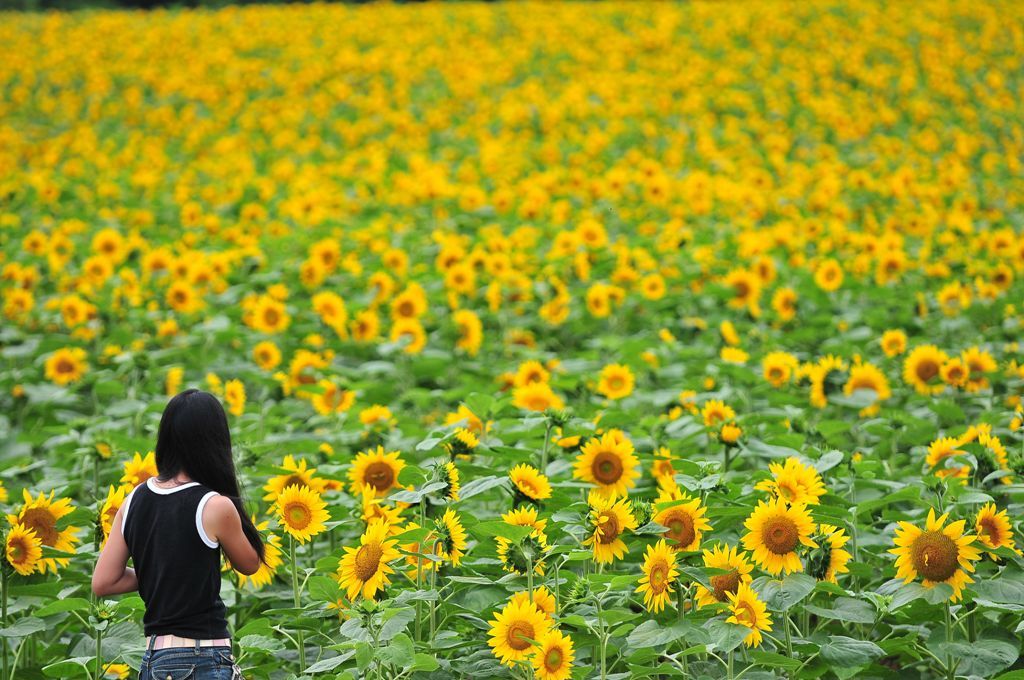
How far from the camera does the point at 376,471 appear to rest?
10.1ft

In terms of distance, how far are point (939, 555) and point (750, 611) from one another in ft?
1.64

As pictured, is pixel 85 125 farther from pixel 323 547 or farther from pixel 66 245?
pixel 323 547

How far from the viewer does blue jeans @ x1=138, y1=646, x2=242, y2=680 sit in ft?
7.87

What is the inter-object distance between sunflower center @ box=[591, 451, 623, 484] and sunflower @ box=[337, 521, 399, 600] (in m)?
0.70

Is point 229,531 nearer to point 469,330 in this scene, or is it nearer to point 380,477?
point 380,477

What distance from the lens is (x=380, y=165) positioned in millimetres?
10539

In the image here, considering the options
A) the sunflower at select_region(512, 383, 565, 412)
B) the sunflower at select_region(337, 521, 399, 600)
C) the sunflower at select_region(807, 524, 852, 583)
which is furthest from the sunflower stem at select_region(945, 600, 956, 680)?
the sunflower at select_region(512, 383, 565, 412)

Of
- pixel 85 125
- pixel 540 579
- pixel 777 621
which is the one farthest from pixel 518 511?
pixel 85 125

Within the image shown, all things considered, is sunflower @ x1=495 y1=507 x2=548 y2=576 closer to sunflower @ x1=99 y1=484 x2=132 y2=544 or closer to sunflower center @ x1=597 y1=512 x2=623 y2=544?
sunflower center @ x1=597 y1=512 x2=623 y2=544

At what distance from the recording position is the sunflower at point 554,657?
237cm

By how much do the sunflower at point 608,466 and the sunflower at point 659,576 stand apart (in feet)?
1.56

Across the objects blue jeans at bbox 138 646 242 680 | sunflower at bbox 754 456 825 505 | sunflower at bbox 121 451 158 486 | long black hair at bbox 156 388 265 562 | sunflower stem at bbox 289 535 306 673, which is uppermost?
long black hair at bbox 156 388 265 562

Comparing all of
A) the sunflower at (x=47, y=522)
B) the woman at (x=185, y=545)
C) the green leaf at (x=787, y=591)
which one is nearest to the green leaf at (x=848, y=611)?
the green leaf at (x=787, y=591)

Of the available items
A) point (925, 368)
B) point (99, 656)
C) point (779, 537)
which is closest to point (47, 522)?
point (99, 656)
